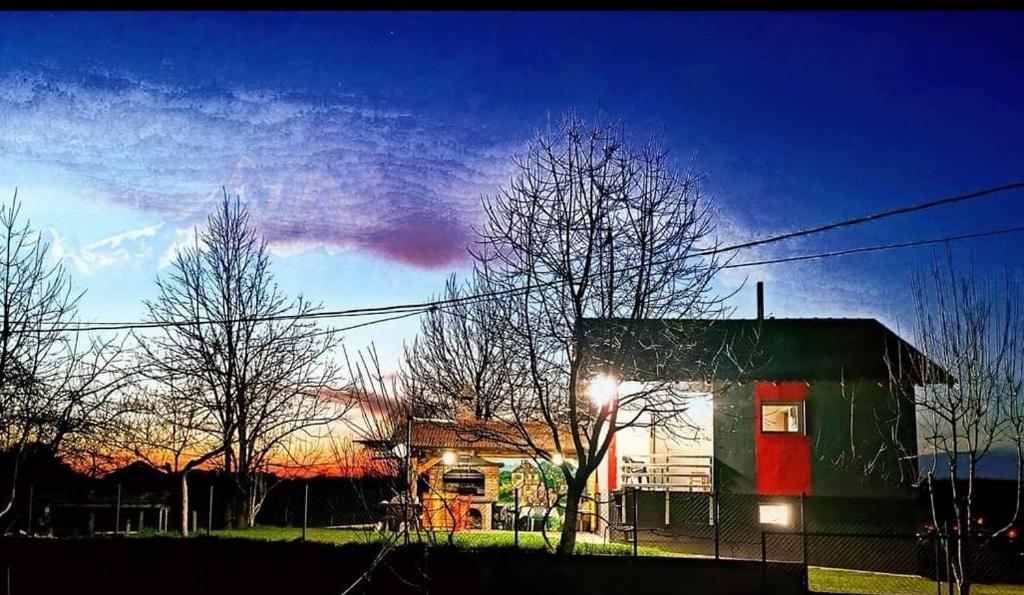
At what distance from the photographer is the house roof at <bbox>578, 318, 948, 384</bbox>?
1488cm

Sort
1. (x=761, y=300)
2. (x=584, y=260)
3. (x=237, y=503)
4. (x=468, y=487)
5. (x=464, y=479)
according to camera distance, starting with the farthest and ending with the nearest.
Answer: (x=464, y=479), (x=468, y=487), (x=237, y=503), (x=761, y=300), (x=584, y=260)

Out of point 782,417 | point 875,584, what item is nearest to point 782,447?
point 782,417

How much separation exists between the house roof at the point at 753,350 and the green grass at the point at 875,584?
11.2 feet

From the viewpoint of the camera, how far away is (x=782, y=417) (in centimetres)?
2300

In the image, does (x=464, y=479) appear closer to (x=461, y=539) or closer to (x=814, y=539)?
(x=461, y=539)

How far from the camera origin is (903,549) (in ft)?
64.7

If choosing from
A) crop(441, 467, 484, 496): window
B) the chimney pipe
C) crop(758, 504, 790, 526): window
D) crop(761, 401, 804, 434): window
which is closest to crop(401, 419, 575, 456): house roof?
crop(758, 504, 790, 526): window

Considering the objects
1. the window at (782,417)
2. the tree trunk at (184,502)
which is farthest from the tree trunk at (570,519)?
the tree trunk at (184,502)

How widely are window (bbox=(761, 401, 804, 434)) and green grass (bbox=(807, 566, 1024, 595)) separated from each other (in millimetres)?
4045

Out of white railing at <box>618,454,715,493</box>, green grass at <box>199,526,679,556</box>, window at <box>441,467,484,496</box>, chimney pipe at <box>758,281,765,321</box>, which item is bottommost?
green grass at <box>199,526,679,556</box>

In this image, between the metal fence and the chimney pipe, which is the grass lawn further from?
the chimney pipe

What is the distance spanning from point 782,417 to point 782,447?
100 cm

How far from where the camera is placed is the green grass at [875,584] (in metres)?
15.2
